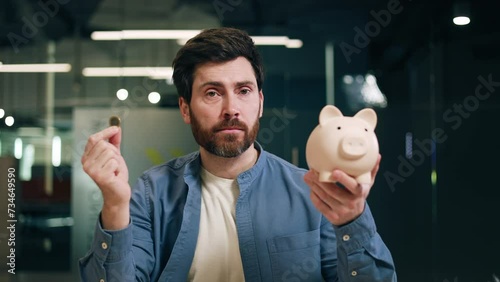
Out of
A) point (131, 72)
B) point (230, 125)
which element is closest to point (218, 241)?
point (230, 125)

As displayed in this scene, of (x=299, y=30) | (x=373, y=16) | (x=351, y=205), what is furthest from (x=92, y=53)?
(x=351, y=205)

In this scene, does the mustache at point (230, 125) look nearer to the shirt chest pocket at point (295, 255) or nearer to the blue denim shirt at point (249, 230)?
the blue denim shirt at point (249, 230)

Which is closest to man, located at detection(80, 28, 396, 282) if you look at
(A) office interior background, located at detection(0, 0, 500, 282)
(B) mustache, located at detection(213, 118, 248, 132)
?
(B) mustache, located at detection(213, 118, 248, 132)

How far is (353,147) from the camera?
1.18 metres

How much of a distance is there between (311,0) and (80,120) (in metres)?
2.26

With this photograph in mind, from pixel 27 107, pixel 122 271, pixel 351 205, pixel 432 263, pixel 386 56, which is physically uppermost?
pixel 386 56

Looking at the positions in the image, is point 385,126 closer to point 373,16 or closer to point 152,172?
point 373,16

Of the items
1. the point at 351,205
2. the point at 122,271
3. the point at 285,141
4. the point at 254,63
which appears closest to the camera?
the point at 351,205

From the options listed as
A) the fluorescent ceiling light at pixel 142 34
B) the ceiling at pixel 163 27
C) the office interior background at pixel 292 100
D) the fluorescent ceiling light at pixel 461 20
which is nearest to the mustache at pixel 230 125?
the office interior background at pixel 292 100

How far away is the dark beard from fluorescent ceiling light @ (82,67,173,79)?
3590 millimetres

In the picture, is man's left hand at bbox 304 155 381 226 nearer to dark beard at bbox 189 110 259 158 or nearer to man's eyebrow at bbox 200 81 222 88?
dark beard at bbox 189 110 259 158

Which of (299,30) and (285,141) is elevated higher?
→ (299,30)

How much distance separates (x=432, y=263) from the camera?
509 centimetres

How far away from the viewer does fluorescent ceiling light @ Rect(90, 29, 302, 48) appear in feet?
16.4
